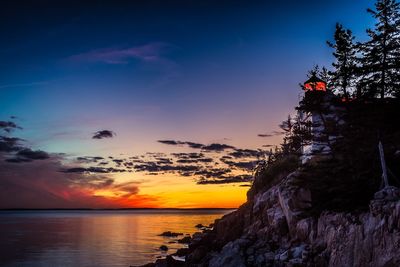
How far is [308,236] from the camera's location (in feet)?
102

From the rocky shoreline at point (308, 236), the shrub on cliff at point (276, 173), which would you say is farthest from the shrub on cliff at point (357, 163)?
the shrub on cliff at point (276, 173)

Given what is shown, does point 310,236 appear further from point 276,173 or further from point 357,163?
point 276,173

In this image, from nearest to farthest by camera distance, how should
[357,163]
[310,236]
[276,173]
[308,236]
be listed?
[310,236]
[308,236]
[357,163]
[276,173]

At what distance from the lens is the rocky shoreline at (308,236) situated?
73.5 feet

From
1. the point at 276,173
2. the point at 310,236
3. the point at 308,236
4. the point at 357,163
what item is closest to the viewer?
the point at 310,236

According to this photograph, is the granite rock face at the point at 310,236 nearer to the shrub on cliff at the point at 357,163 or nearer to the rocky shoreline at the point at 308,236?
the rocky shoreline at the point at 308,236

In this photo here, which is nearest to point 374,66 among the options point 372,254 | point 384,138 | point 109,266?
point 384,138

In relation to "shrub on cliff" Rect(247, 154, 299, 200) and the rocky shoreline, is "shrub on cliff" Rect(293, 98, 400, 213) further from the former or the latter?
"shrub on cliff" Rect(247, 154, 299, 200)

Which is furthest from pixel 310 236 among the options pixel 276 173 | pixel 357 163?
pixel 276 173

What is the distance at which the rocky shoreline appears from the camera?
22.4 metres

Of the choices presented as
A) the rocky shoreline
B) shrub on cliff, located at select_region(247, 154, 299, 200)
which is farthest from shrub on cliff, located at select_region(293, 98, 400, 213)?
shrub on cliff, located at select_region(247, 154, 299, 200)

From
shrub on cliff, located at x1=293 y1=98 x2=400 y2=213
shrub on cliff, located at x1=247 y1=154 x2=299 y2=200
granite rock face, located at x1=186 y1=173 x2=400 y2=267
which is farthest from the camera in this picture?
shrub on cliff, located at x1=247 y1=154 x2=299 y2=200

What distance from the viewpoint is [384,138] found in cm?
3162

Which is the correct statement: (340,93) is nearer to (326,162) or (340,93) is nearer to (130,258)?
(326,162)
